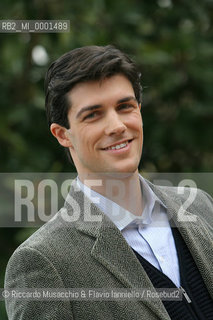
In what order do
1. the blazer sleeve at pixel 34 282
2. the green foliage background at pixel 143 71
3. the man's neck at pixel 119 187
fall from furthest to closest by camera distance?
the green foliage background at pixel 143 71 → the man's neck at pixel 119 187 → the blazer sleeve at pixel 34 282

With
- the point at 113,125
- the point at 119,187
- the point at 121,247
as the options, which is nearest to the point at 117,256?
the point at 121,247

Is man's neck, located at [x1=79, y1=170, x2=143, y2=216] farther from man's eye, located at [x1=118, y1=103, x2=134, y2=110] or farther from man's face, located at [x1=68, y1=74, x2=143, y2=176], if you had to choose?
man's eye, located at [x1=118, y1=103, x2=134, y2=110]

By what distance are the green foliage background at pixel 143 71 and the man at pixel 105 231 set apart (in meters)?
1.11

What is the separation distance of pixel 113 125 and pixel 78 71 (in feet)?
0.45

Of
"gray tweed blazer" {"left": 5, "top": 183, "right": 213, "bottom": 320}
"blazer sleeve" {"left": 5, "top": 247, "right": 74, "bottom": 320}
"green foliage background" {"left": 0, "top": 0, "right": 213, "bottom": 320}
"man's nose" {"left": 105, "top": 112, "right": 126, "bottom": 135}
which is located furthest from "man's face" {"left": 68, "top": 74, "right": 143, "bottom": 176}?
"green foliage background" {"left": 0, "top": 0, "right": 213, "bottom": 320}

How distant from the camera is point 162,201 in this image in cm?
140

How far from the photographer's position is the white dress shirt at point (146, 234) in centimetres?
126

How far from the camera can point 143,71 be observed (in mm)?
2629

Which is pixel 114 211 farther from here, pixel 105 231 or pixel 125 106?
pixel 125 106

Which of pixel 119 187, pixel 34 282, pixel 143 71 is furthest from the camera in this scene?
pixel 143 71

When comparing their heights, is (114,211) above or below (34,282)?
above

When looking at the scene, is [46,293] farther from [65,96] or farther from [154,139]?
[154,139]

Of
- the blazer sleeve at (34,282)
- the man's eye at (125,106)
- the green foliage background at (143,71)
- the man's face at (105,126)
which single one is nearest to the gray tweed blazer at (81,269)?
the blazer sleeve at (34,282)

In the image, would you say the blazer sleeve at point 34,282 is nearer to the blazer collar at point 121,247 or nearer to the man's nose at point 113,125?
the blazer collar at point 121,247
